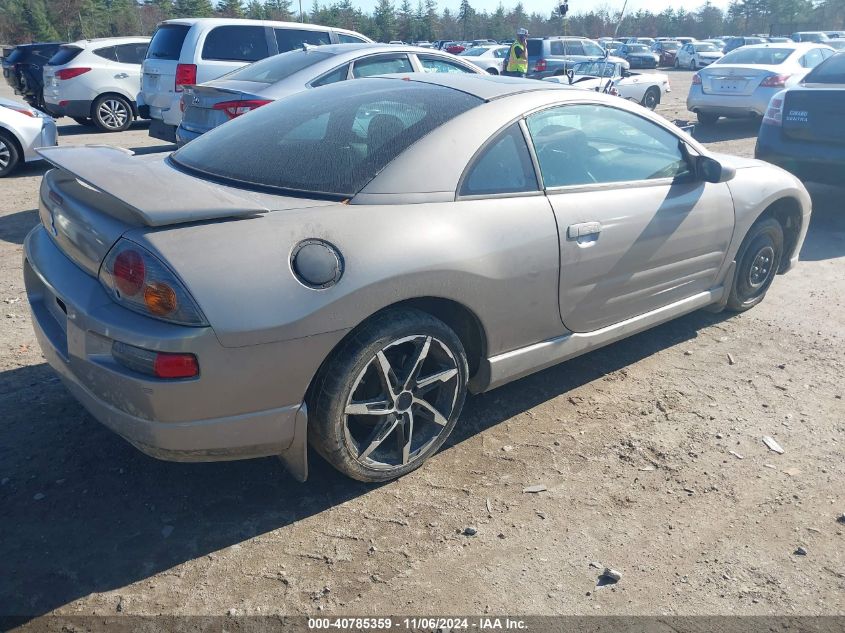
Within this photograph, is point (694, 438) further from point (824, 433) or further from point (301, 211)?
point (301, 211)

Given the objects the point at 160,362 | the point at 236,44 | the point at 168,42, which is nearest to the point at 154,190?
the point at 160,362

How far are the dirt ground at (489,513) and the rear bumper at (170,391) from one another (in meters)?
0.38

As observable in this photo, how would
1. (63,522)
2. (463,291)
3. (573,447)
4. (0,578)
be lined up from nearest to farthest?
(0,578), (63,522), (463,291), (573,447)

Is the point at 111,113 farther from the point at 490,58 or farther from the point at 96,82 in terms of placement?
the point at 490,58

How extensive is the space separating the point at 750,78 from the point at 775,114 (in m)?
5.72

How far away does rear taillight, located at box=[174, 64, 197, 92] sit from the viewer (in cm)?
934

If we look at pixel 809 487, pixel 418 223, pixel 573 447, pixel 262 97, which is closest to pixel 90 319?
pixel 418 223

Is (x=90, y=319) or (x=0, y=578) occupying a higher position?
(x=90, y=319)

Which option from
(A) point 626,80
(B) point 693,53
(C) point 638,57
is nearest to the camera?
(A) point 626,80

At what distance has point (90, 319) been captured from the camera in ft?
8.07

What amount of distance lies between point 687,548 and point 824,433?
1.29m

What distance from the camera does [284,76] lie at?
282 inches

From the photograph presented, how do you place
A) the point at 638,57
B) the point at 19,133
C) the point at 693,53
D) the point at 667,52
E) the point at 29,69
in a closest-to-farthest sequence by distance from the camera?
the point at 19,133 < the point at 29,69 < the point at 693,53 < the point at 638,57 < the point at 667,52

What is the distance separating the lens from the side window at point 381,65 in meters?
7.55
